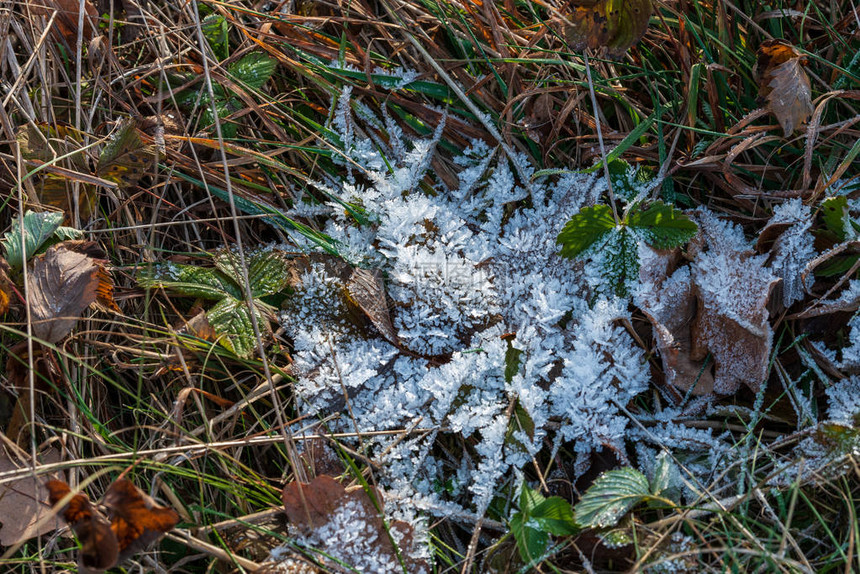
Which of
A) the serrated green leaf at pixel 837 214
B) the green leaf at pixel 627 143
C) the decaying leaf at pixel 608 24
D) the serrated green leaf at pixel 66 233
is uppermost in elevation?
the decaying leaf at pixel 608 24

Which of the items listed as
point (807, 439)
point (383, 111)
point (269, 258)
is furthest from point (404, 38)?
point (807, 439)

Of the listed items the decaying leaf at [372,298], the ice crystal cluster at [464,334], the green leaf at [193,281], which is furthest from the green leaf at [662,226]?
the green leaf at [193,281]

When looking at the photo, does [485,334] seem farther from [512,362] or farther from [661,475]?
[661,475]

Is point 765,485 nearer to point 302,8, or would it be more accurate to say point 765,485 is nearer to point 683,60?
point 683,60

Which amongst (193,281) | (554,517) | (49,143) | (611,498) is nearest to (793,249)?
(611,498)

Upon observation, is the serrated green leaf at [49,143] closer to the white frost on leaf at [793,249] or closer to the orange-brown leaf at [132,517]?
the orange-brown leaf at [132,517]
